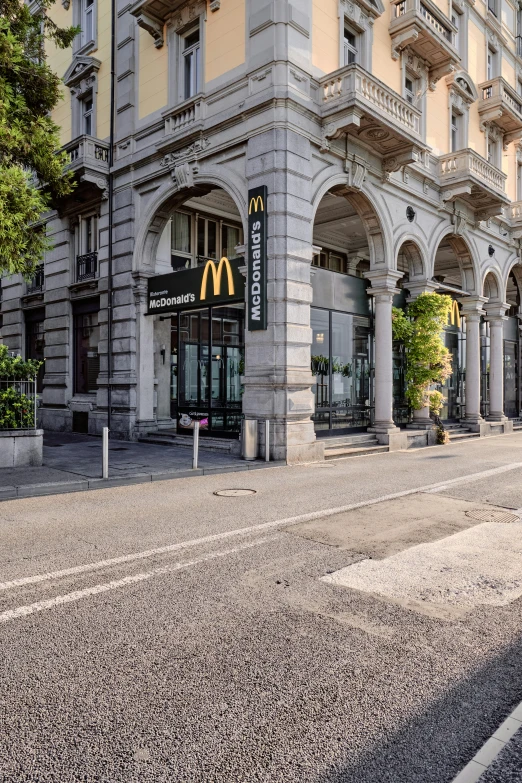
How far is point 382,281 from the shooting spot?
17.0 m

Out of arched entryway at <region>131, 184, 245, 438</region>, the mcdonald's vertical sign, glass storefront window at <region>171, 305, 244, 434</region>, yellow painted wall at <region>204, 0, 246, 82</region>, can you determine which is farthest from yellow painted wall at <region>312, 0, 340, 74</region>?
glass storefront window at <region>171, 305, 244, 434</region>

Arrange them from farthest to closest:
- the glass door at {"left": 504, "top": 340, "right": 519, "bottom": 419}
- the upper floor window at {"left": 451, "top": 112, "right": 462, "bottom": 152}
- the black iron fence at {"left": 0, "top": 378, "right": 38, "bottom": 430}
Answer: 1. the glass door at {"left": 504, "top": 340, "right": 519, "bottom": 419}
2. the upper floor window at {"left": 451, "top": 112, "right": 462, "bottom": 152}
3. the black iron fence at {"left": 0, "top": 378, "right": 38, "bottom": 430}

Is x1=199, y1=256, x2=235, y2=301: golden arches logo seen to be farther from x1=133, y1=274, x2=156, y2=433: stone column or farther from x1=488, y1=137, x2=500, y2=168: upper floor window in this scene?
x1=488, y1=137, x2=500, y2=168: upper floor window

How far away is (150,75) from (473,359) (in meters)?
15.5

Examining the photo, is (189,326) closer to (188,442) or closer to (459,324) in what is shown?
(188,442)

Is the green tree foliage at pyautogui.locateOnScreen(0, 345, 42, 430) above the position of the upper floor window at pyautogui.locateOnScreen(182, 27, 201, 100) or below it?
below

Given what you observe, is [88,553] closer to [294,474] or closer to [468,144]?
[294,474]

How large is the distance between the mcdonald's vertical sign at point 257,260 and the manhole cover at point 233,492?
5.09m

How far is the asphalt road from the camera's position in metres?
2.53

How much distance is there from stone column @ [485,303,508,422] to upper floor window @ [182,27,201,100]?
15.4m

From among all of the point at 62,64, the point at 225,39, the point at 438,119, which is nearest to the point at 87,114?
the point at 62,64

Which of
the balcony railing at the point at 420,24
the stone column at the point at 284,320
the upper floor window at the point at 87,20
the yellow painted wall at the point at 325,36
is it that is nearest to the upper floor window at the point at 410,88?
the balcony railing at the point at 420,24

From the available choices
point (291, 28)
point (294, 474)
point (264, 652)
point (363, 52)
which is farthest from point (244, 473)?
point (363, 52)

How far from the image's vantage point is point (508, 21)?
26.3 m
